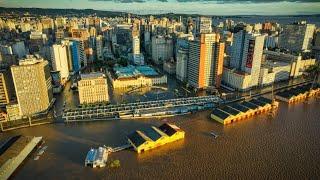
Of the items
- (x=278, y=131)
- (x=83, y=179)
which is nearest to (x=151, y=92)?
(x=278, y=131)

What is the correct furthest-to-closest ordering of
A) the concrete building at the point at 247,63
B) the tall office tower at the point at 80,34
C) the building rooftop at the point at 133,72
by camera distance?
the tall office tower at the point at 80,34, the building rooftop at the point at 133,72, the concrete building at the point at 247,63

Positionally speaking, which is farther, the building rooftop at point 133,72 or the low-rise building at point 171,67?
the low-rise building at point 171,67

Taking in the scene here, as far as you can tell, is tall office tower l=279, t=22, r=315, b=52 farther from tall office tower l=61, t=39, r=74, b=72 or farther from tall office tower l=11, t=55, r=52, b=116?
tall office tower l=11, t=55, r=52, b=116

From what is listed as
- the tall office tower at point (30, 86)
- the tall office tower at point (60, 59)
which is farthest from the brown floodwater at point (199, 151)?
the tall office tower at point (60, 59)

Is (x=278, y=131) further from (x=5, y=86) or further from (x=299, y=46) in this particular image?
(x=299, y=46)

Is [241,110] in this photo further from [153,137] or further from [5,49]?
[5,49]

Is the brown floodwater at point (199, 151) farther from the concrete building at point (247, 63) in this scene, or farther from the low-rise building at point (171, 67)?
the low-rise building at point (171, 67)

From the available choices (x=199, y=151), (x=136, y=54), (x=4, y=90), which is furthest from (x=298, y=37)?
(x=4, y=90)
